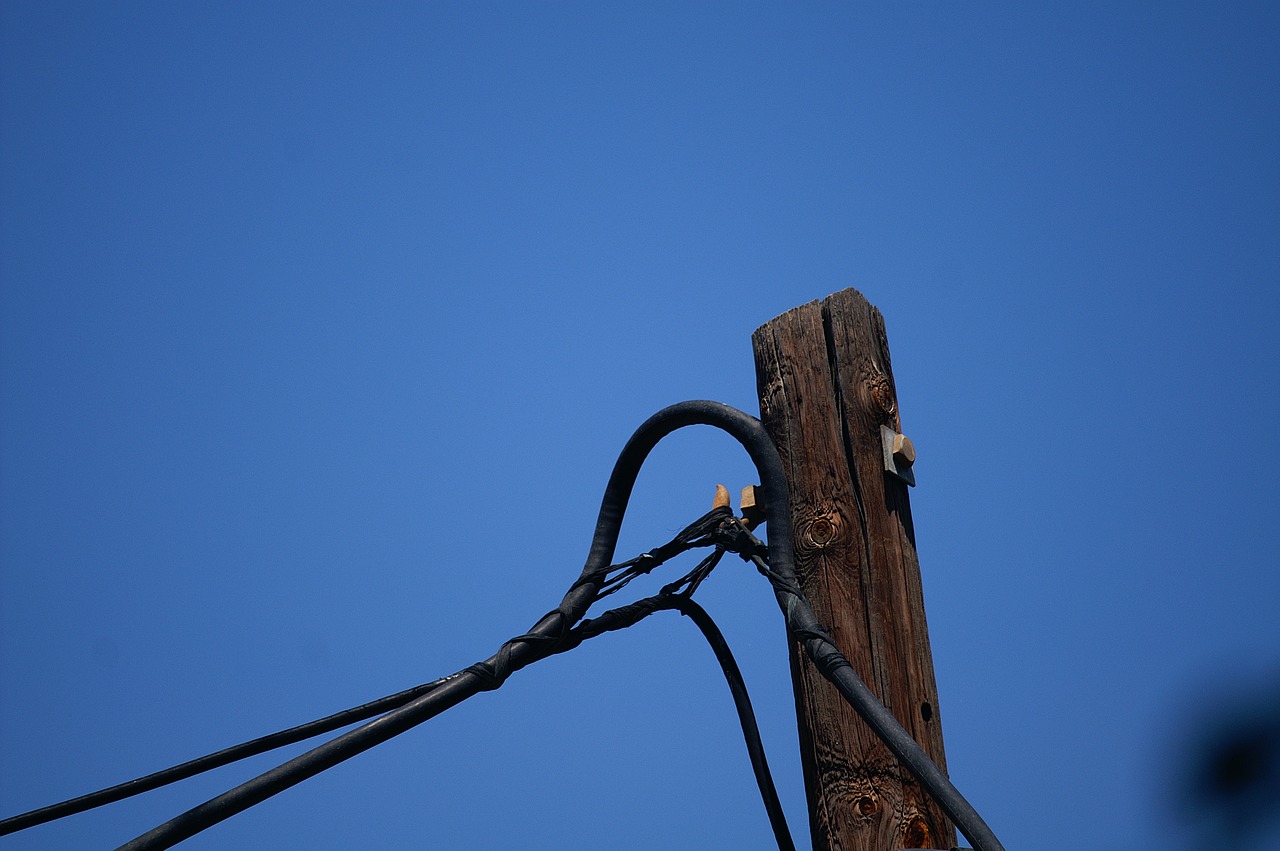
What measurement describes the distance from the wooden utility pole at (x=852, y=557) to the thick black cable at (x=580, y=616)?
0.07 metres

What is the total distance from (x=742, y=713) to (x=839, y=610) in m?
0.68

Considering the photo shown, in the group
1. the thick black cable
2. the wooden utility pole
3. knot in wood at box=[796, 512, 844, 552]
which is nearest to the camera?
the thick black cable

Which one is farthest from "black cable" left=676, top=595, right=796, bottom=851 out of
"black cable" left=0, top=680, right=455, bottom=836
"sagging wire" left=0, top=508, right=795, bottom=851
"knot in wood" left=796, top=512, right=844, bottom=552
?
"black cable" left=0, top=680, right=455, bottom=836

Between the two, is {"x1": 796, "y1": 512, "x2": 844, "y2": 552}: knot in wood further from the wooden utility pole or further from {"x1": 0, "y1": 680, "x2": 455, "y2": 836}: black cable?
{"x1": 0, "y1": 680, "x2": 455, "y2": 836}: black cable

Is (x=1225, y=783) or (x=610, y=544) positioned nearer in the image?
(x=610, y=544)

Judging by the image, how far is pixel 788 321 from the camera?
3.36 meters

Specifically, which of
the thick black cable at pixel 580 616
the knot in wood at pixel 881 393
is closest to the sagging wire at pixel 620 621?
the thick black cable at pixel 580 616

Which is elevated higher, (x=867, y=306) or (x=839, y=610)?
(x=867, y=306)

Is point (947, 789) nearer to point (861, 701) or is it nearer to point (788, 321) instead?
point (861, 701)

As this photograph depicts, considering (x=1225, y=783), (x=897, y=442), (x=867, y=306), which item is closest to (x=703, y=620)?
(x=897, y=442)

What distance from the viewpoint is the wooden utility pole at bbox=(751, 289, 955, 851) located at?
287 cm

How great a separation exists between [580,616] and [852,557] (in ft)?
2.90

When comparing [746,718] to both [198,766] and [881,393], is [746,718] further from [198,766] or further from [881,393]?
[198,766]

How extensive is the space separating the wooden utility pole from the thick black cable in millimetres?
67
